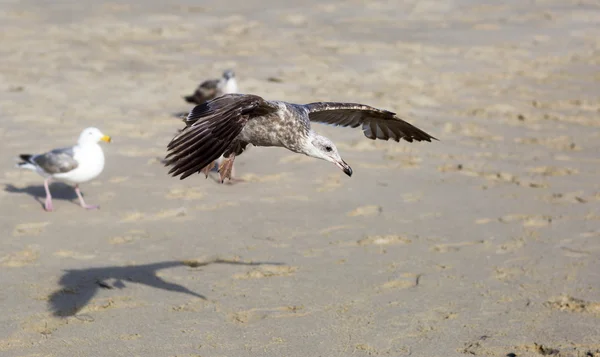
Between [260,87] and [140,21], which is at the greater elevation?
[140,21]

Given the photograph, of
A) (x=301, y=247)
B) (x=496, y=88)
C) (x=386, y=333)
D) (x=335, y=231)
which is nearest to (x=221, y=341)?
(x=386, y=333)

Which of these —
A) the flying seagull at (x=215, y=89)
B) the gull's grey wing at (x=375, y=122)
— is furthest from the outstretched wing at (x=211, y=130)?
the flying seagull at (x=215, y=89)

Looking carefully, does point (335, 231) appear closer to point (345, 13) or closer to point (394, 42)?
point (394, 42)

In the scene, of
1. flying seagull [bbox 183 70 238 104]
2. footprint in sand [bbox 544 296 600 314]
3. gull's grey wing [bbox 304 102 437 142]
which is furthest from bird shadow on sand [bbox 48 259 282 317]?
flying seagull [bbox 183 70 238 104]

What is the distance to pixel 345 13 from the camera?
17.4 m

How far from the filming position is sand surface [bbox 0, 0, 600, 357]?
6.36m

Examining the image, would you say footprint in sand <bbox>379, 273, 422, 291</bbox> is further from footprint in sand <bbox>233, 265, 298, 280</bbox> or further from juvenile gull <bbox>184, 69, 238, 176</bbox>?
juvenile gull <bbox>184, 69, 238, 176</bbox>

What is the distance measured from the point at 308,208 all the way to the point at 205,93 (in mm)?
3228

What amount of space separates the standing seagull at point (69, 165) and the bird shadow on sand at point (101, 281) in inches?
57.4

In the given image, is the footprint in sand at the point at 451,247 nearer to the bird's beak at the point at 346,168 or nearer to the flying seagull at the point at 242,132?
the flying seagull at the point at 242,132

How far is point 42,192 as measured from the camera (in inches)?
353

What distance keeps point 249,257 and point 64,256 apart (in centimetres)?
142

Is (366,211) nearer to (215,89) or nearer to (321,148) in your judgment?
(321,148)

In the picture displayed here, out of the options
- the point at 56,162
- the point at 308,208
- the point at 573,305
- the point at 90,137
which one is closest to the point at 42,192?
the point at 56,162
